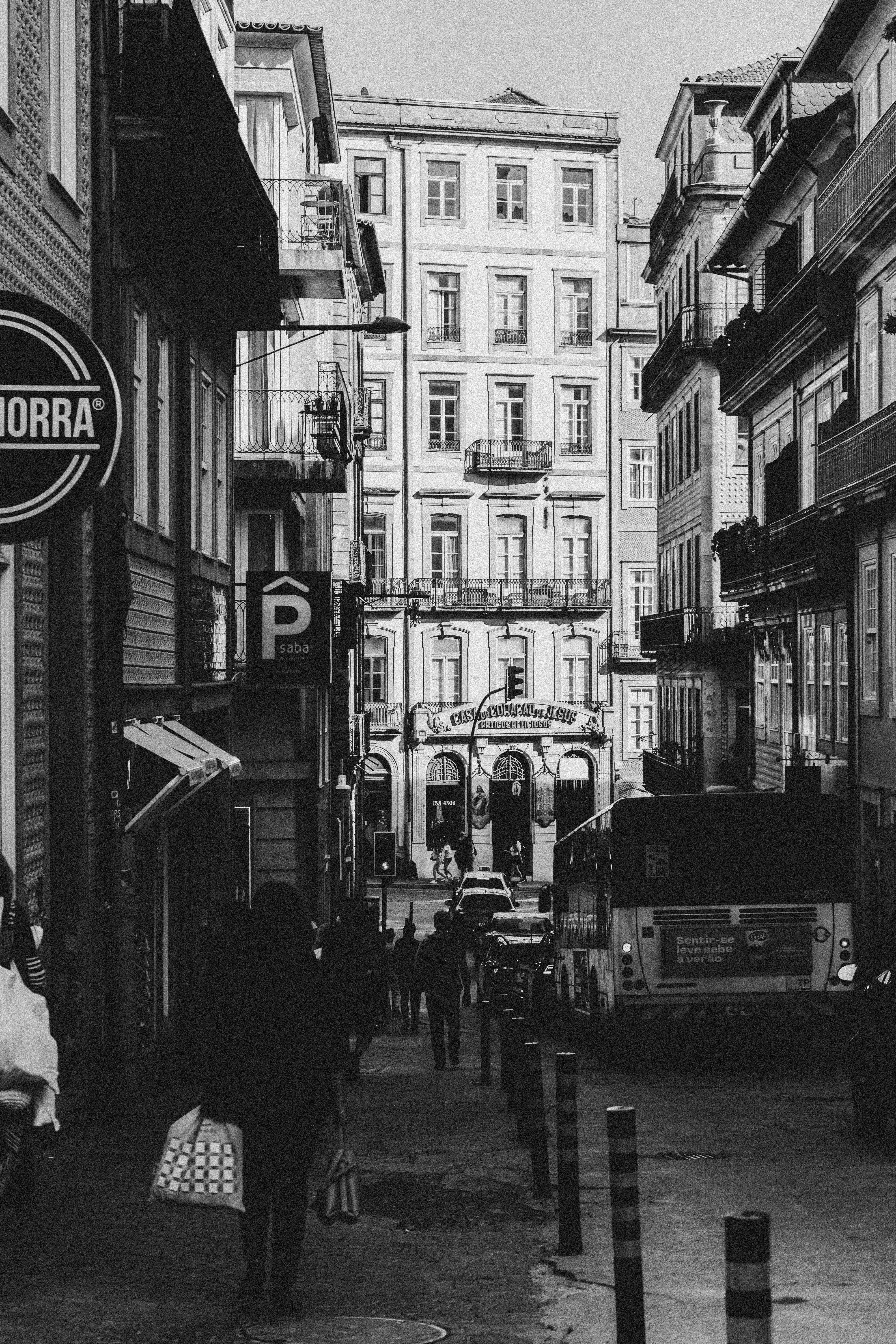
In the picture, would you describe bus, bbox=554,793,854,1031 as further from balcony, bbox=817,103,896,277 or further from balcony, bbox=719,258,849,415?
balcony, bbox=719,258,849,415

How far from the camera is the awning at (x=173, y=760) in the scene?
15711 mm

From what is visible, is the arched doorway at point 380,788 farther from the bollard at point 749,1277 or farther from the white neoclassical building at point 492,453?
the bollard at point 749,1277

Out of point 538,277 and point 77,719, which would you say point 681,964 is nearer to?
point 77,719

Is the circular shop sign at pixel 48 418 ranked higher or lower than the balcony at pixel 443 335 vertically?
lower

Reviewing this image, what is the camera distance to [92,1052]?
14445 mm

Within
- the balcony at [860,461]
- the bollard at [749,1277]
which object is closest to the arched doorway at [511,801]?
the balcony at [860,461]

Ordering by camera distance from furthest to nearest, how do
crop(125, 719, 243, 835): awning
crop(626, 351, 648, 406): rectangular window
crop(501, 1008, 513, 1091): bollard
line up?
crop(626, 351, 648, 406): rectangular window, crop(125, 719, 243, 835): awning, crop(501, 1008, 513, 1091): bollard

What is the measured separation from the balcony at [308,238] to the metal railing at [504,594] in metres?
37.8

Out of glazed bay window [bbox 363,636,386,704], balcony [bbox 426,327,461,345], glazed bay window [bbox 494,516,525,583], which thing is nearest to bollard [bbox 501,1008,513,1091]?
glazed bay window [bbox 363,636,386,704]

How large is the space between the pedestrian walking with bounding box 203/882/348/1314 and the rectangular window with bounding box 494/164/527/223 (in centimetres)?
6669

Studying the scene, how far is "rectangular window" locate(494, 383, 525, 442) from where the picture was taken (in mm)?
71562

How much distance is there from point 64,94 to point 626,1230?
10677mm

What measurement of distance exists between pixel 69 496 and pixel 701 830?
13.0m

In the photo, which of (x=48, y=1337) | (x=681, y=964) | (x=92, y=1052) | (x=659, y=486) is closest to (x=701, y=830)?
(x=681, y=964)
